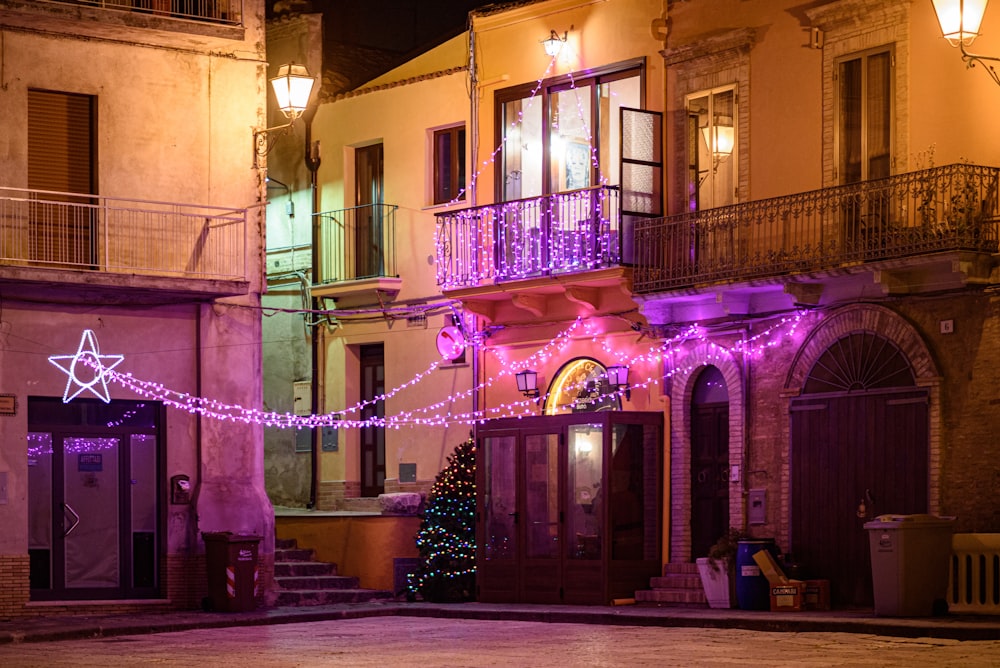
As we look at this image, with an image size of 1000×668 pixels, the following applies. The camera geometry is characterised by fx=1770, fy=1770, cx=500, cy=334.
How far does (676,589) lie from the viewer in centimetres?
2294

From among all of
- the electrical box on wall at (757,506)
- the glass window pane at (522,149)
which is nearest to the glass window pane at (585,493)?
the electrical box on wall at (757,506)

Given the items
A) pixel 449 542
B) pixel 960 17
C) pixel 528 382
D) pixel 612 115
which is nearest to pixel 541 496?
pixel 449 542

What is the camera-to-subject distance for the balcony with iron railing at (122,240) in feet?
76.0

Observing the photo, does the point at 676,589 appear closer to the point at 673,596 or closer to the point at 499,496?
the point at 673,596

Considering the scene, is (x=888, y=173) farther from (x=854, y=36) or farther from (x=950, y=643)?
(x=950, y=643)

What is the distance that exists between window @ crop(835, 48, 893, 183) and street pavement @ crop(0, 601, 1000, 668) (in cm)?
528

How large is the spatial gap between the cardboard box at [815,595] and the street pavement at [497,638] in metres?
0.68

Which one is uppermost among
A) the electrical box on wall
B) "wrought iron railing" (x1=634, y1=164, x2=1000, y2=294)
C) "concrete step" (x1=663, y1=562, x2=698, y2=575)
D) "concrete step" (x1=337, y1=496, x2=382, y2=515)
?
"wrought iron railing" (x1=634, y1=164, x2=1000, y2=294)

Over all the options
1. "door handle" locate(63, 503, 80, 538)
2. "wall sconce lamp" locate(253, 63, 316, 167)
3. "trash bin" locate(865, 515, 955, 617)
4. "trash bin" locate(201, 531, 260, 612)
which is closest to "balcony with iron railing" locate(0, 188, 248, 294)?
"wall sconce lamp" locate(253, 63, 316, 167)

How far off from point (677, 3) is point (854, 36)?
127 inches

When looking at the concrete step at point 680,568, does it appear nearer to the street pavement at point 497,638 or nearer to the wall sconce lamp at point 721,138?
the street pavement at point 497,638

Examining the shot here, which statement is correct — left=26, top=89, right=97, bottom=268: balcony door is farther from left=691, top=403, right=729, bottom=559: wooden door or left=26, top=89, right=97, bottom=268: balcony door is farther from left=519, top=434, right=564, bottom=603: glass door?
left=691, top=403, right=729, bottom=559: wooden door

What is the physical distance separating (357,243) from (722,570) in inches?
368

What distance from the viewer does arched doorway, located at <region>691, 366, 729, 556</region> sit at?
23.1 meters
